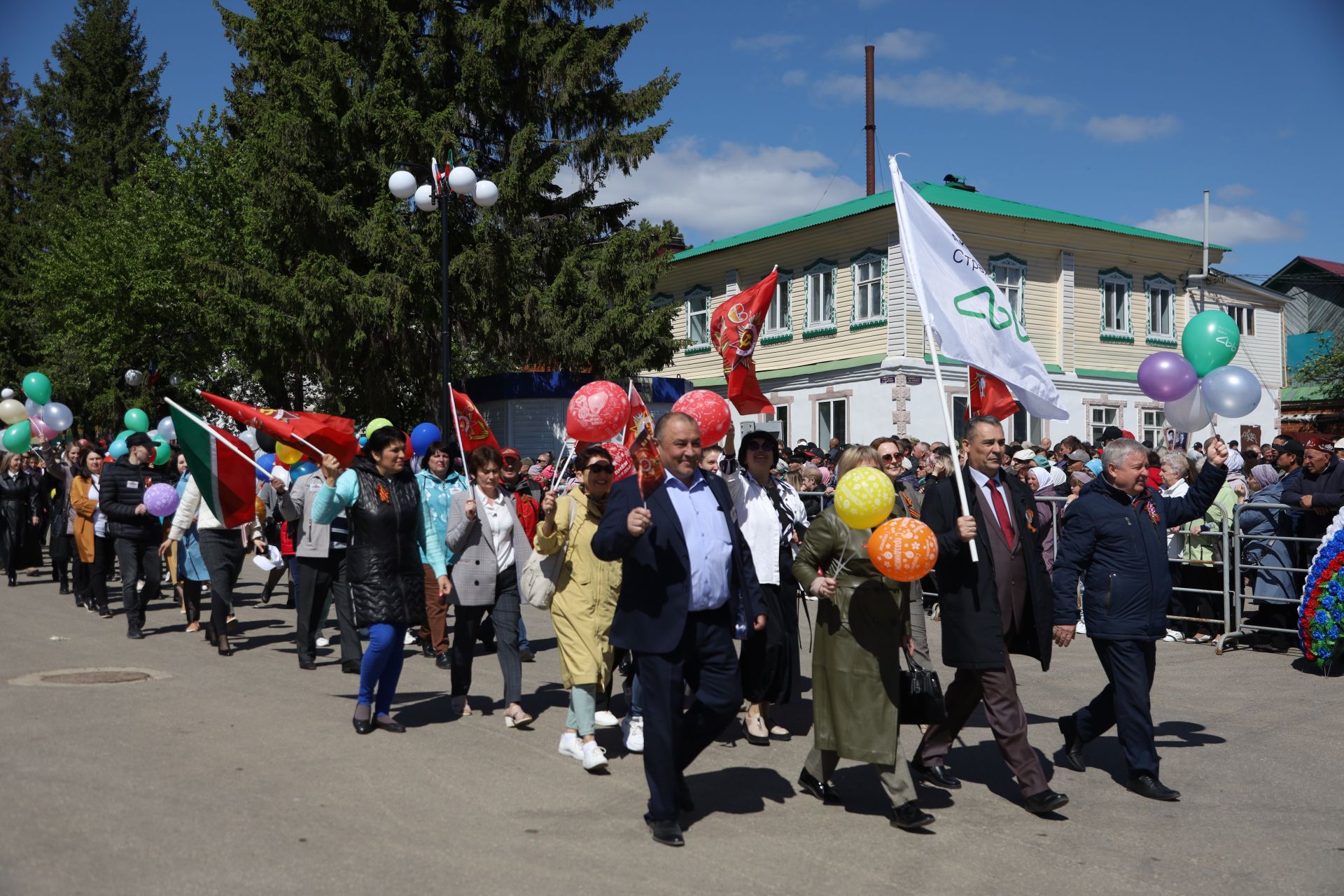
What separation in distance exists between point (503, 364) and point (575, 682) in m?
24.4

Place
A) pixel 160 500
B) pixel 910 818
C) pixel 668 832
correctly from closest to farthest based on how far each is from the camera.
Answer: pixel 668 832
pixel 910 818
pixel 160 500

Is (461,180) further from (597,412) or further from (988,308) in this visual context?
(988,308)

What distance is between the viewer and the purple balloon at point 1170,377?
38.9 ft

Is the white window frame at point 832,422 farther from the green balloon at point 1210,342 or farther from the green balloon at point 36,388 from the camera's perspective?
the green balloon at point 36,388

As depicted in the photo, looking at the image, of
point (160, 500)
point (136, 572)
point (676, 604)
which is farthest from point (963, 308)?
point (136, 572)

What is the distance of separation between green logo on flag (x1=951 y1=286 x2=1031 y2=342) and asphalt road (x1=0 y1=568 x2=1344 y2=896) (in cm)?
263

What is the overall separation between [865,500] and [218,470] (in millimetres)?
6702

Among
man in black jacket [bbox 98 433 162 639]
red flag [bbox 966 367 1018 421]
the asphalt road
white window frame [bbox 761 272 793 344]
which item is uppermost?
white window frame [bbox 761 272 793 344]

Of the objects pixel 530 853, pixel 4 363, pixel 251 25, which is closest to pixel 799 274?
pixel 251 25

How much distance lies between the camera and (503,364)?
101ft

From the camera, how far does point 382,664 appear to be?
7.44m

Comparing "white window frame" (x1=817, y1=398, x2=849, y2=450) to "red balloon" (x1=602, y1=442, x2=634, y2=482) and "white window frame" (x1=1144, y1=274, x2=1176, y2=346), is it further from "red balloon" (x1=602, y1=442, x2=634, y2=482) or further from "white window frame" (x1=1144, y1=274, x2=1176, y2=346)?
"red balloon" (x1=602, y1=442, x2=634, y2=482)

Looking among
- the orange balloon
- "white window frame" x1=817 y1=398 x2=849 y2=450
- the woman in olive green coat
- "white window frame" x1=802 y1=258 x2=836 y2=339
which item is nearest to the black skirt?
the woman in olive green coat

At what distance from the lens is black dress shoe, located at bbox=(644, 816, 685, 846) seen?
5.29 m
